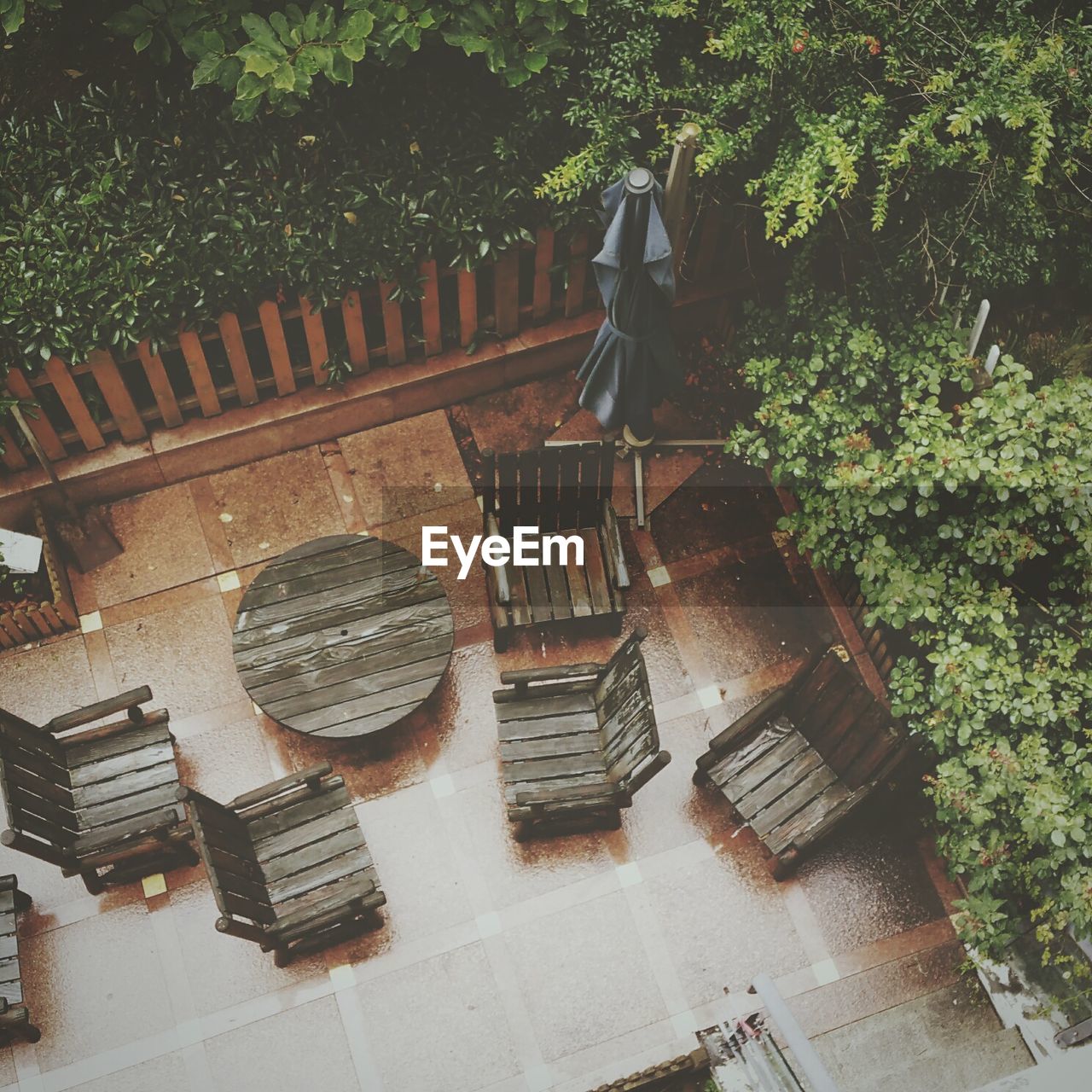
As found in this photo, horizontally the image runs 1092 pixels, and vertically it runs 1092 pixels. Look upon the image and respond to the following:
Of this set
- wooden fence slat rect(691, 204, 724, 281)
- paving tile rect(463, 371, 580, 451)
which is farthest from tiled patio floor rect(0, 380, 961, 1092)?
wooden fence slat rect(691, 204, 724, 281)

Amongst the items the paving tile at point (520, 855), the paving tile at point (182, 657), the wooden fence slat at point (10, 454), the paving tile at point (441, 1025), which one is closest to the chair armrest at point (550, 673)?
the paving tile at point (520, 855)

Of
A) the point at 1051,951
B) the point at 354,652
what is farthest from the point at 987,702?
the point at 354,652

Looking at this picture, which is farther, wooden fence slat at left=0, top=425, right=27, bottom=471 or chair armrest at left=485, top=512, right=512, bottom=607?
wooden fence slat at left=0, top=425, right=27, bottom=471

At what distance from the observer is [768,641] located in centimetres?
646

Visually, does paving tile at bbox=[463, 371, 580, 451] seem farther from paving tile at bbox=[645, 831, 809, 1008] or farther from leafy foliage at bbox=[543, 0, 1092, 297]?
paving tile at bbox=[645, 831, 809, 1008]

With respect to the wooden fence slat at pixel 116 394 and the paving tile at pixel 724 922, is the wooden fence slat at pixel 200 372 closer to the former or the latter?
the wooden fence slat at pixel 116 394

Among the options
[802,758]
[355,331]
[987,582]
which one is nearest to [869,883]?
[802,758]

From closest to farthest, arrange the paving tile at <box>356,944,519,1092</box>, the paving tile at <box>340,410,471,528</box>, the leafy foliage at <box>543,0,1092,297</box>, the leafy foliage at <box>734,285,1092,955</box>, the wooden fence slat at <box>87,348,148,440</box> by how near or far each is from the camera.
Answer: the leafy foliage at <box>734,285,1092,955</box> < the leafy foliage at <box>543,0,1092,297</box> < the paving tile at <box>356,944,519,1092</box> < the wooden fence slat at <box>87,348,148,440</box> < the paving tile at <box>340,410,471,528</box>

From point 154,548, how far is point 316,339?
1666 mm

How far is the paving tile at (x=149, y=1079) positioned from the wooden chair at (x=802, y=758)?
3.08 m

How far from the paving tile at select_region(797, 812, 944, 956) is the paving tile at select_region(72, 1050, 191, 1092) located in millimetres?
3406

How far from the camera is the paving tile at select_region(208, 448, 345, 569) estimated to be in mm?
6625

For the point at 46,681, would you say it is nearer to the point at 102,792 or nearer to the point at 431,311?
the point at 102,792

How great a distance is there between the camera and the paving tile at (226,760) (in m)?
6.02
